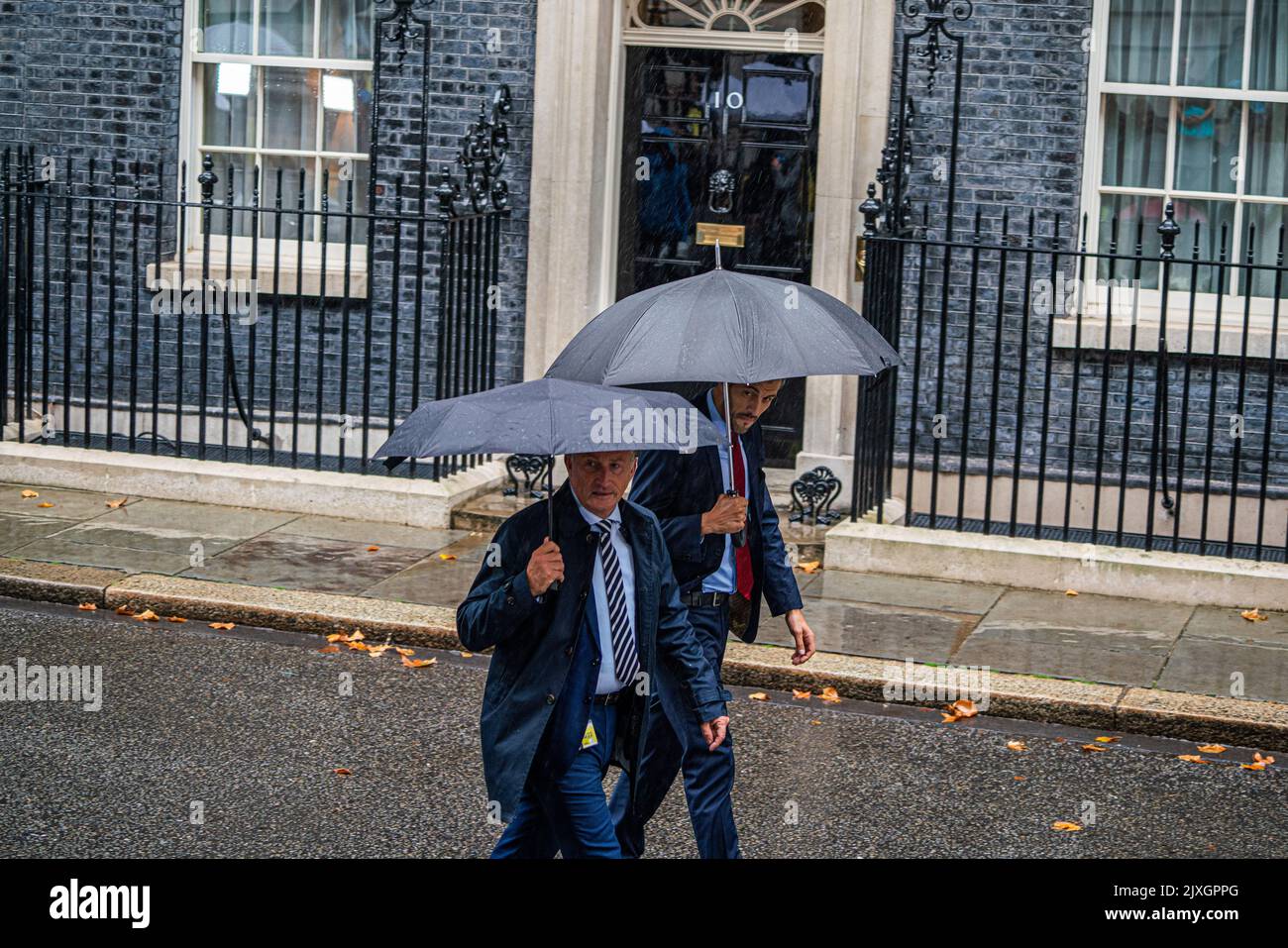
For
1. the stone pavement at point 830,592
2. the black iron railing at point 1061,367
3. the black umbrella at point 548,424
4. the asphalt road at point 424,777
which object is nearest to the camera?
the black umbrella at point 548,424

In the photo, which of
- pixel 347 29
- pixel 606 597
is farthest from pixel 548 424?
pixel 347 29

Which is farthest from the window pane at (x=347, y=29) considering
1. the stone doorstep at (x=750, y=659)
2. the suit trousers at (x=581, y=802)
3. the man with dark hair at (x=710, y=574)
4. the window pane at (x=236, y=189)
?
the suit trousers at (x=581, y=802)

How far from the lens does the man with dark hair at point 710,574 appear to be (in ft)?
16.7

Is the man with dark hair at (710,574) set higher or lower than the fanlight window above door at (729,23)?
lower

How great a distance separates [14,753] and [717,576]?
2.80 meters

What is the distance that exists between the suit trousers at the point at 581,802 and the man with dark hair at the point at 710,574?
1.05 feet

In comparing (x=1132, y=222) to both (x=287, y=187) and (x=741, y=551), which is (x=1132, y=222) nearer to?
(x=287, y=187)

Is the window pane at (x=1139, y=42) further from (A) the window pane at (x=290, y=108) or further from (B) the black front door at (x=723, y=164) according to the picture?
(A) the window pane at (x=290, y=108)

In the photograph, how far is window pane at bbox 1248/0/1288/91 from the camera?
405 inches

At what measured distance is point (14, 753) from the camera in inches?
256

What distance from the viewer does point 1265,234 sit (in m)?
10.5

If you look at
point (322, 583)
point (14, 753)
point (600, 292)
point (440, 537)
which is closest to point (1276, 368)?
point (600, 292)

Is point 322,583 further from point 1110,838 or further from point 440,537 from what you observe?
point 1110,838

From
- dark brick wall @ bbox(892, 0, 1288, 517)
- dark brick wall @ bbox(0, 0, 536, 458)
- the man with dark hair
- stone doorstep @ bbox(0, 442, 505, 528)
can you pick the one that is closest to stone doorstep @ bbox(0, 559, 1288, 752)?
stone doorstep @ bbox(0, 442, 505, 528)
